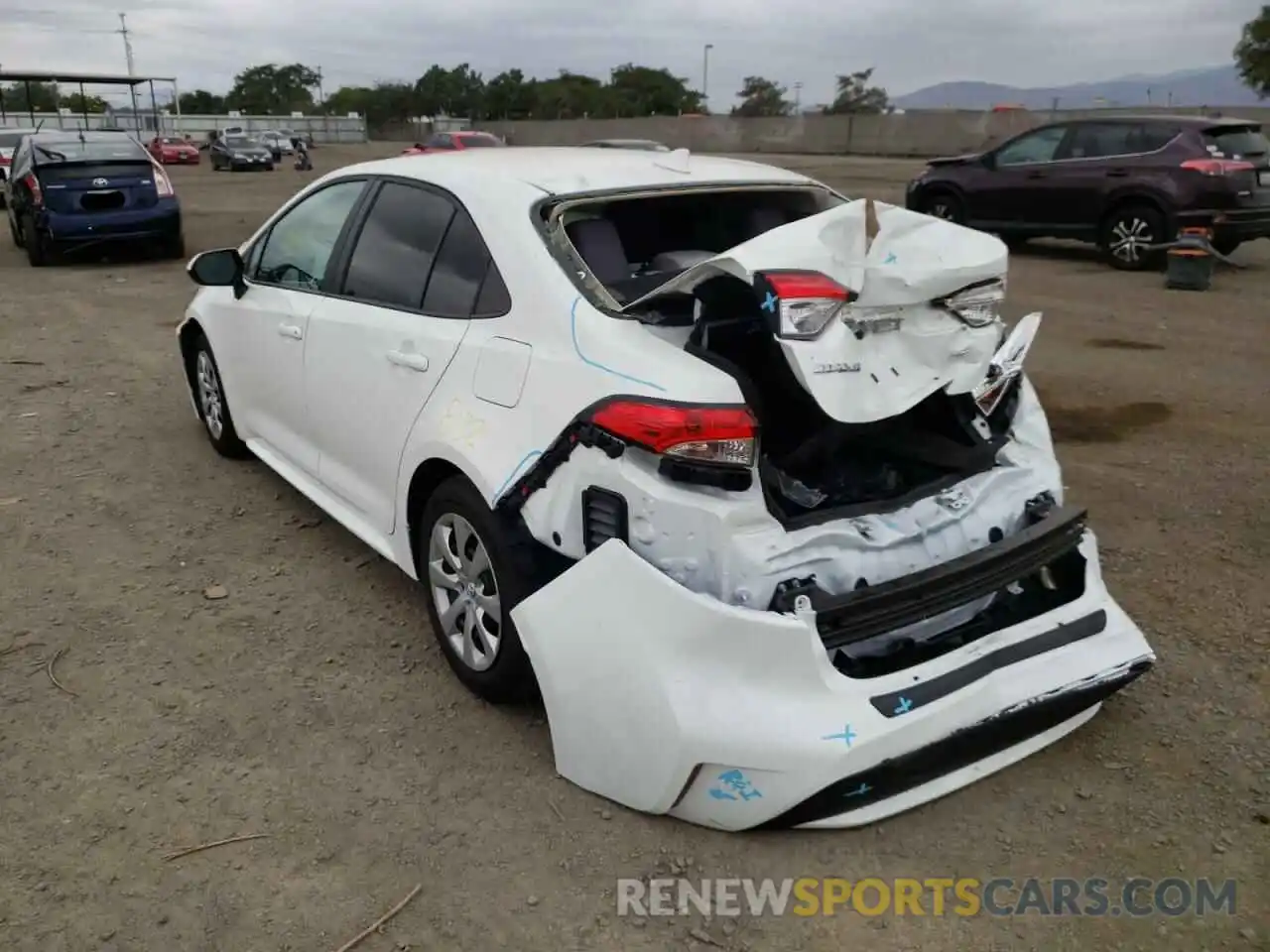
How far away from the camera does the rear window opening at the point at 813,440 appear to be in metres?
2.81

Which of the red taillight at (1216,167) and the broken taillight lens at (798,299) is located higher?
the red taillight at (1216,167)

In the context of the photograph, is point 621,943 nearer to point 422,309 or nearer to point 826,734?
point 826,734

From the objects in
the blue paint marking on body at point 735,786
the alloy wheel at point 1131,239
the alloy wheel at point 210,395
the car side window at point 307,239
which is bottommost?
the blue paint marking on body at point 735,786

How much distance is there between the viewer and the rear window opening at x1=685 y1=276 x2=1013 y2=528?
9.23ft

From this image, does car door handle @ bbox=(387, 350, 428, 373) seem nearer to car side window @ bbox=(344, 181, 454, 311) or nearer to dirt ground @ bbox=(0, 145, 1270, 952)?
car side window @ bbox=(344, 181, 454, 311)

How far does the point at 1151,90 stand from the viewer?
39.8 metres

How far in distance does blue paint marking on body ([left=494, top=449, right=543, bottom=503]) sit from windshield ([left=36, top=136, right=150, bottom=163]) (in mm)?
11549

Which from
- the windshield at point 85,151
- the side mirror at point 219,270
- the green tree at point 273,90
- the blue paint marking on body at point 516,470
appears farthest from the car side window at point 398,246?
the green tree at point 273,90

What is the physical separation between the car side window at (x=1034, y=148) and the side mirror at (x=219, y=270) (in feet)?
35.2

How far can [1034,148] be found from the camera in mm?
12797

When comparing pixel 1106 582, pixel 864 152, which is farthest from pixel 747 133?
pixel 1106 582

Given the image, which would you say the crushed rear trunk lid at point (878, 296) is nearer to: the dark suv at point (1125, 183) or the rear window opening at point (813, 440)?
the rear window opening at point (813, 440)

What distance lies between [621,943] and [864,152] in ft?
144

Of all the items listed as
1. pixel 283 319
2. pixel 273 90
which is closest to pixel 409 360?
pixel 283 319
